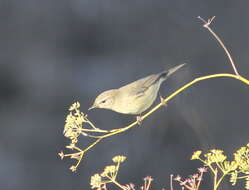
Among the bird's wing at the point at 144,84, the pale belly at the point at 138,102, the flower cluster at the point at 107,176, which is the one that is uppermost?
the bird's wing at the point at 144,84

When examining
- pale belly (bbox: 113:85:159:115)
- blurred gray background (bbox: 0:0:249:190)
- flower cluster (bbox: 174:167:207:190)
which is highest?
blurred gray background (bbox: 0:0:249:190)

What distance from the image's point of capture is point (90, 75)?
1.74 meters

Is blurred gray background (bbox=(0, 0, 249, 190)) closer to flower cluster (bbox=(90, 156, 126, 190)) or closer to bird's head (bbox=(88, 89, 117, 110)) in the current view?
bird's head (bbox=(88, 89, 117, 110))

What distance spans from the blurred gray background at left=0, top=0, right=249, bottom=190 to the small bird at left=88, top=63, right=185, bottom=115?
1021 mm

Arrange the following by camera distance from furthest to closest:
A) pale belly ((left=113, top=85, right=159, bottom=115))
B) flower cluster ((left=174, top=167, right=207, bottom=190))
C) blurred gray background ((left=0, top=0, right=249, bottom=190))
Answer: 1. blurred gray background ((left=0, top=0, right=249, bottom=190))
2. pale belly ((left=113, top=85, right=159, bottom=115))
3. flower cluster ((left=174, top=167, right=207, bottom=190))

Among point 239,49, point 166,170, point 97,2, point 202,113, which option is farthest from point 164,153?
point 97,2

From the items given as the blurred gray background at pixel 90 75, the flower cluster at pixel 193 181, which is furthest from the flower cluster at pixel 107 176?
the blurred gray background at pixel 90 75

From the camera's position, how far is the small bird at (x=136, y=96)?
2.01ft

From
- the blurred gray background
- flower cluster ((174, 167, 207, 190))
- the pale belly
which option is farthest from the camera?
the blurred gray background

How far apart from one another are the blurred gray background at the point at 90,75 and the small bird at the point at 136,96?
1.02 m

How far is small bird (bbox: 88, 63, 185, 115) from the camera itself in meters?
0.61

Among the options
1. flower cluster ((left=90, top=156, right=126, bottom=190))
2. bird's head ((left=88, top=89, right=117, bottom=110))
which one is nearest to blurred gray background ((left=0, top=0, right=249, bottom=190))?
bird's head ((left=88, top=89, right=117, bottom=110))

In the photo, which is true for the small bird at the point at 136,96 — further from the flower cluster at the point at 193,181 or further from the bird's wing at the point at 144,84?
the flower cluster at the point at 193,181

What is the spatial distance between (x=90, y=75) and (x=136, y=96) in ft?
3.68
